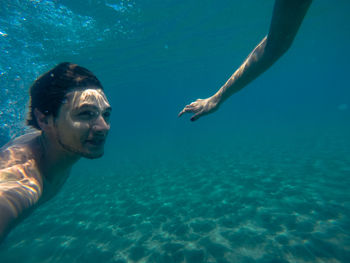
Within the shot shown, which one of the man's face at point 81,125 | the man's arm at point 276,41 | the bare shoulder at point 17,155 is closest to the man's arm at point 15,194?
the bare shoulder at point 17,155

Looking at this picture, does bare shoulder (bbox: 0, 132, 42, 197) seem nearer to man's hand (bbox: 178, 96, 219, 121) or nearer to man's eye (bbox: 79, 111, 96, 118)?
man's eye (bbox: 79, 111, 96, 118)

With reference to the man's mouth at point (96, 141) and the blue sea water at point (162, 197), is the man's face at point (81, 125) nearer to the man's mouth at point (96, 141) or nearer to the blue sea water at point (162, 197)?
the man's mouth at point (96, 141)

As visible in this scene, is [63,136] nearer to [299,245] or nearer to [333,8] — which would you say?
[299,245]

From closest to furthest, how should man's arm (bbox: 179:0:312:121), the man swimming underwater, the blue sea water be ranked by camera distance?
man's arm (bbox: 179:0:312:121) → the man swimming underwater → the blue sea water

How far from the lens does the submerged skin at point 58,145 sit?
205 centimetres

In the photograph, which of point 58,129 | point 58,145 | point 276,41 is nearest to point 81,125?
point 58,129

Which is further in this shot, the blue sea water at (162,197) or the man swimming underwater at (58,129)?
the blue sea water at (162,197)

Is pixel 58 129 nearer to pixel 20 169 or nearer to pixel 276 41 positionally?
pixel 20 169

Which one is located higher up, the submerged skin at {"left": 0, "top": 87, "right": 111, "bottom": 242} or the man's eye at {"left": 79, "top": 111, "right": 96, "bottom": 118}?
the man's eye at {"left": 79, "top": 111, "right": 96, "bottom": 118}

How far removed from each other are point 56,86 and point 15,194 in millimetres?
1265

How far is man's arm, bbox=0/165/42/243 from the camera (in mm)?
1616

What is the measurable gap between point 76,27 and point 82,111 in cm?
1697

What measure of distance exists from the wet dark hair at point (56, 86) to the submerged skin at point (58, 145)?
73 mm

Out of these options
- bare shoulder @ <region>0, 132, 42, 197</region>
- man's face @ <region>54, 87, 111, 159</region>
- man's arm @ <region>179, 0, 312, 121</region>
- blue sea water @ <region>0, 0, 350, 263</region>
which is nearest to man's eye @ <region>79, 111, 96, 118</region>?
man's face @ <region>54, 87, 111, 159</region>
